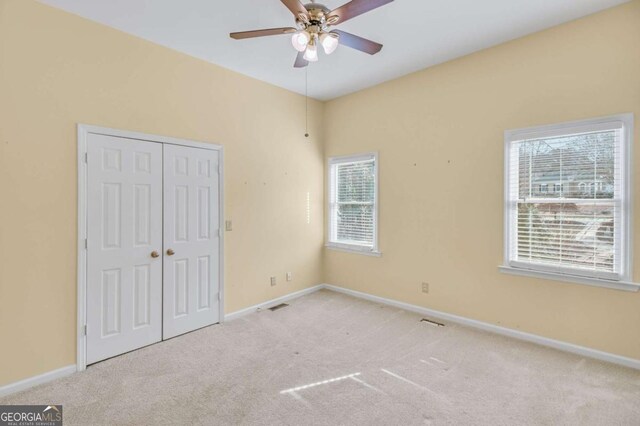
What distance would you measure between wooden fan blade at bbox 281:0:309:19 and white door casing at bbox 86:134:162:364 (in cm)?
200

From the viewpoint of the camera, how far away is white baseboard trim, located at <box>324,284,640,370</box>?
2.67m

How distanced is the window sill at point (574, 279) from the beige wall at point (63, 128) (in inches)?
120

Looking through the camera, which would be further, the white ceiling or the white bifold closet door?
the white bifold closet door

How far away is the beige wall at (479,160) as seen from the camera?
2.67 m

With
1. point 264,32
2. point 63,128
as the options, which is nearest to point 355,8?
point 264,32

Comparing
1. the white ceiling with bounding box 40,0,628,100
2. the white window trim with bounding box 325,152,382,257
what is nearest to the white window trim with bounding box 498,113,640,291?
the white ceiling with bounding box 40,0,628,100

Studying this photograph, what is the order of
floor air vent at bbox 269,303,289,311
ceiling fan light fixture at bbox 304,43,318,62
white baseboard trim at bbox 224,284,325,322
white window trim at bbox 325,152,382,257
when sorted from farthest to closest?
white window trim at bbox 325,152,382,257
floor air vent at bbox 269,303,289,311
white baseboard trim at bbox 224,284,325,322
ceiling fan light fixture at bbox 304,43,318,62

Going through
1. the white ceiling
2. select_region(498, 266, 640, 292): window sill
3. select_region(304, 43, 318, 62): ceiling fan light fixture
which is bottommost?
select_region(498, 266, 640, 292): window sill

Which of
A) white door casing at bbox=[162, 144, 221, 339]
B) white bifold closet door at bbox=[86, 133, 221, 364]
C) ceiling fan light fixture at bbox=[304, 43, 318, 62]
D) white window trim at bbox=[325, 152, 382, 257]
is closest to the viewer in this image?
ceiling fan light fixture at bbox=[304, 43, 318, 62]

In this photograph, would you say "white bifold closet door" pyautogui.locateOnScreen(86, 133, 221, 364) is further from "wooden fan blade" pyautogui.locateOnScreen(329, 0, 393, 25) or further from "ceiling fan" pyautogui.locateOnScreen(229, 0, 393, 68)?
"wooden fan blade" pyautogui.locateOnScreen(329, 0, 393, 25)

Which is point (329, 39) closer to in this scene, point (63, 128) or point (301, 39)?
point (301, 39)

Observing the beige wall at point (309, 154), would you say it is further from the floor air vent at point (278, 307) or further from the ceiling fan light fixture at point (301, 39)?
the ceiling fan light fixture at point (301, 39)

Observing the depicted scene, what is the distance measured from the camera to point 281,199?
4387mm

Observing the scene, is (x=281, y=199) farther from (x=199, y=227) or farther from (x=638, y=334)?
(x=638, y=334)
